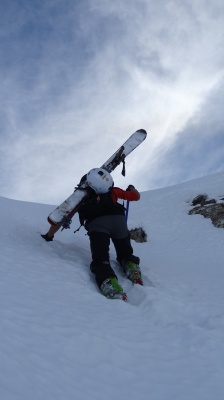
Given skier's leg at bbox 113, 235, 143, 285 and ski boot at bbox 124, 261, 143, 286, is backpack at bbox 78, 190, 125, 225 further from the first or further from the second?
ski boot at bbox 124, 261, 143, 286

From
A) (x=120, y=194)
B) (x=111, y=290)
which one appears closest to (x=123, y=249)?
(x=120, y=194)

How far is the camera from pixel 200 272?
9492 millimetres

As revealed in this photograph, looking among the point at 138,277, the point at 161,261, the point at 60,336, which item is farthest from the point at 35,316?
the point at 161,261

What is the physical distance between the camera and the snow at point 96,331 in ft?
11.5

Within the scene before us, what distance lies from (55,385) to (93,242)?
440 centimetres

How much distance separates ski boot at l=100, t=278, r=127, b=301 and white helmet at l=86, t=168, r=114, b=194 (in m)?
2.39

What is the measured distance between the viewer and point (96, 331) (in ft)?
15.3

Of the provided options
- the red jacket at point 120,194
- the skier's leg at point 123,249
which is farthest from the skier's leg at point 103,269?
the red jacket at point 120,194

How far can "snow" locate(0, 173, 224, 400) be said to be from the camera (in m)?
3.51

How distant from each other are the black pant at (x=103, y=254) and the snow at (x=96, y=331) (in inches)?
9.9

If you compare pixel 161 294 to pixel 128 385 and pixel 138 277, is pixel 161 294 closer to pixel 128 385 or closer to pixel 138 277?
pixel 138 277

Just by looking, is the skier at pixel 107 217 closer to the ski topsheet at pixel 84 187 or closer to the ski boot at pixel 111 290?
the ski topsheet at pixel 84 187

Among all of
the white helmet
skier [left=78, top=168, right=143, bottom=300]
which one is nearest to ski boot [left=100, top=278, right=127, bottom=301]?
skier [left=78, top=168, right=143, bottom=300]

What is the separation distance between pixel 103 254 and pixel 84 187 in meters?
1.89
